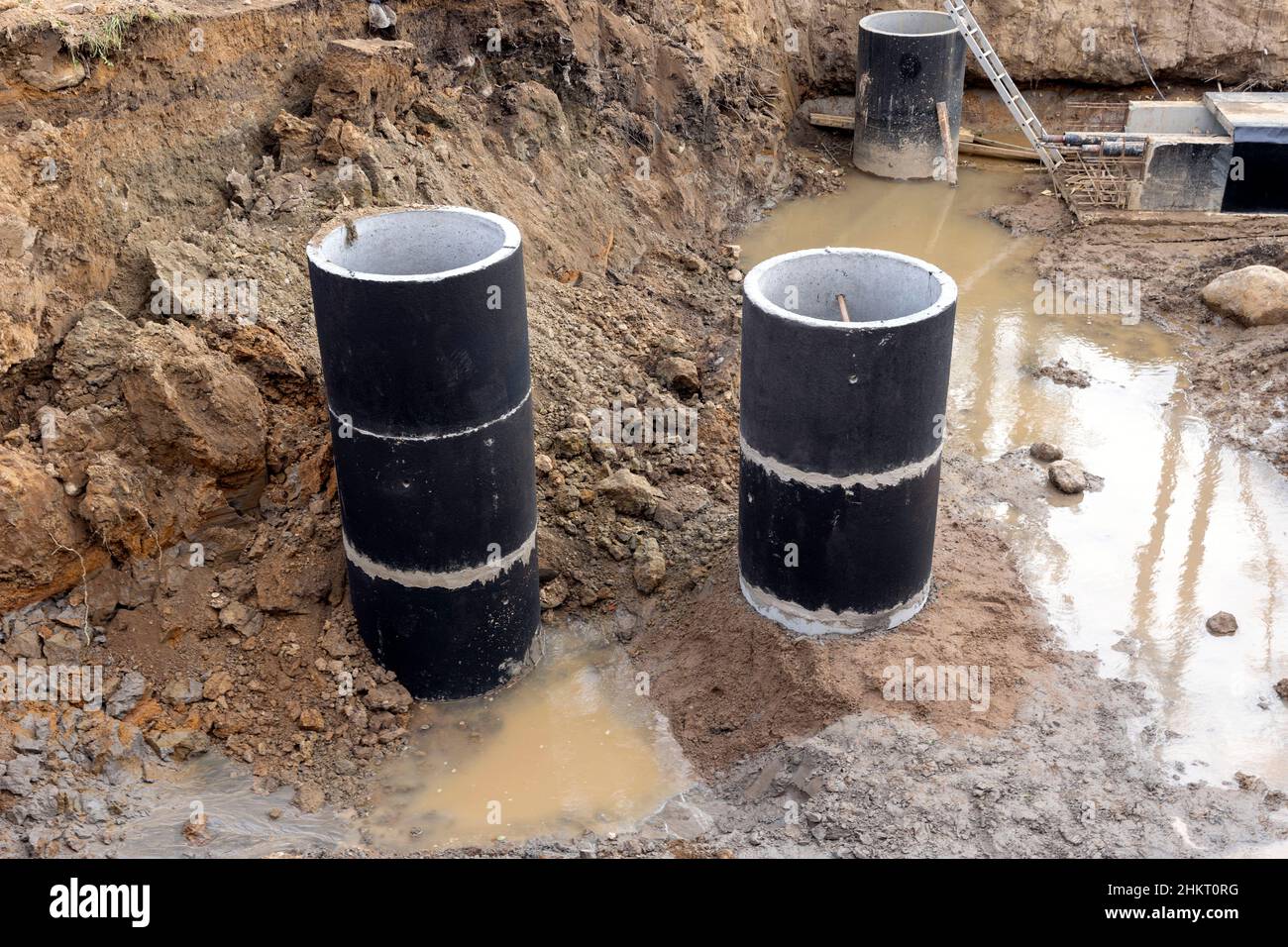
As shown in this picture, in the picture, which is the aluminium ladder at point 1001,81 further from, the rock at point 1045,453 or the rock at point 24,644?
the rock at point 24,644

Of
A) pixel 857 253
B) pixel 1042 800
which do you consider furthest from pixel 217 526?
pixel 1042 800

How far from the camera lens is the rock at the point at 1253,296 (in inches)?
513

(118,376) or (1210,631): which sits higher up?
(118,376)

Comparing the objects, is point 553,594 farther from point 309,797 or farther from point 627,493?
point 309,797

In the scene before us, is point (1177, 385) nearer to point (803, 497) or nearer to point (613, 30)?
point (803, 497)

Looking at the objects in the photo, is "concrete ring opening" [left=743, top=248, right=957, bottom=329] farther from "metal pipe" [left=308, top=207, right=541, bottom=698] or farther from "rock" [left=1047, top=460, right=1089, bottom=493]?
"rock" [left=1047, top=460, right=1089, bottom=493]

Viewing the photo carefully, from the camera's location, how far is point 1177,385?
41.2ft

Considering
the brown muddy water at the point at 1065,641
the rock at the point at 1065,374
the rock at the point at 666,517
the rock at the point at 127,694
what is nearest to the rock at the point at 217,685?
the rock at the point at 127,694

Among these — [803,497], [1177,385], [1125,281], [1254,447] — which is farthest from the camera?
[1125,281]

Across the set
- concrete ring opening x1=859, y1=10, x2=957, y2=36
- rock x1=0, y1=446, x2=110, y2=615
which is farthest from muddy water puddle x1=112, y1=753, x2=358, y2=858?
concrete ring opening x1=859, y1=10, x2=957, y2=36

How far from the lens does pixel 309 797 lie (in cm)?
776

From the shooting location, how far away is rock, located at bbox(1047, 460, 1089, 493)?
1086 centimetres

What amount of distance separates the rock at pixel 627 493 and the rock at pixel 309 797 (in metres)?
3.12

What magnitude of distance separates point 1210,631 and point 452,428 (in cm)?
567
